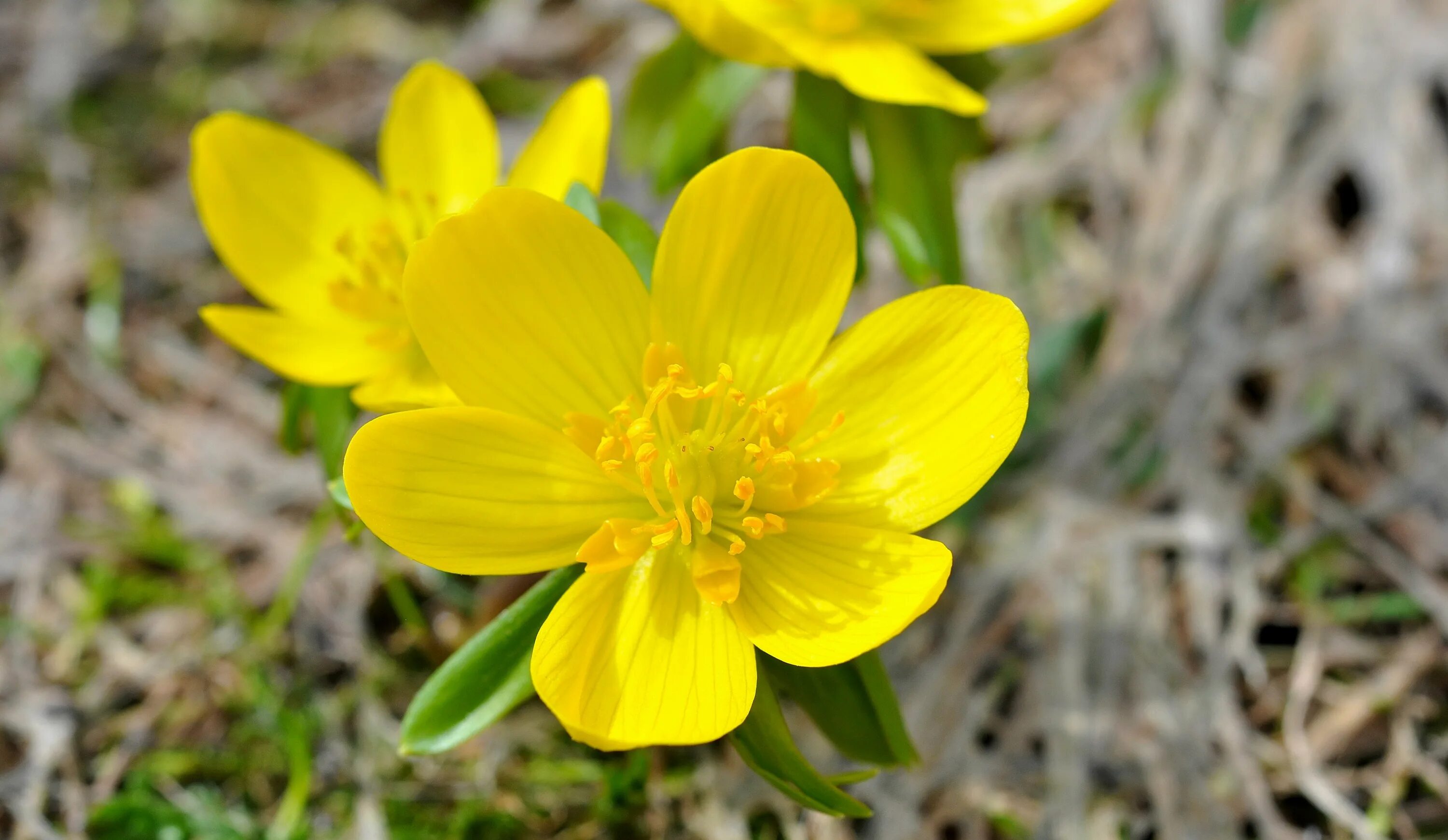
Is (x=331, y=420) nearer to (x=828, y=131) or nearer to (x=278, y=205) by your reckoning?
(x=278, y=205)

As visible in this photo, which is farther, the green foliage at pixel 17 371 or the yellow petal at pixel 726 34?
the green foliage at pixel 17 371

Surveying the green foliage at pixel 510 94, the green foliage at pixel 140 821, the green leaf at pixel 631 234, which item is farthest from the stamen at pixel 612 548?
the green foliage at pixel 510 94

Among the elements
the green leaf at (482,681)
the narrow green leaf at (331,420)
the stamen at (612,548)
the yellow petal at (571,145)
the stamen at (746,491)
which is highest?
the yellow petal at (571,145)

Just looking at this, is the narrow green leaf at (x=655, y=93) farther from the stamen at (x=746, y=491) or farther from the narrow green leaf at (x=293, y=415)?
the stamen at (x=746, y=491)

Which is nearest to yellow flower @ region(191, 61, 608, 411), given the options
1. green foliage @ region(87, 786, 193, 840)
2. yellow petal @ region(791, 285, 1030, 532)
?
yellow petal @ region(791, 285, 1030, 532)

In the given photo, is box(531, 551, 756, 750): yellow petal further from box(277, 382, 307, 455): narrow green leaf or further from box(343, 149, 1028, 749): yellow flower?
box(277, 382, 307, 455): narrow green leaf

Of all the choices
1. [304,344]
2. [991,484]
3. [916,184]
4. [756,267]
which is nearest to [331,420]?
[304,344]
